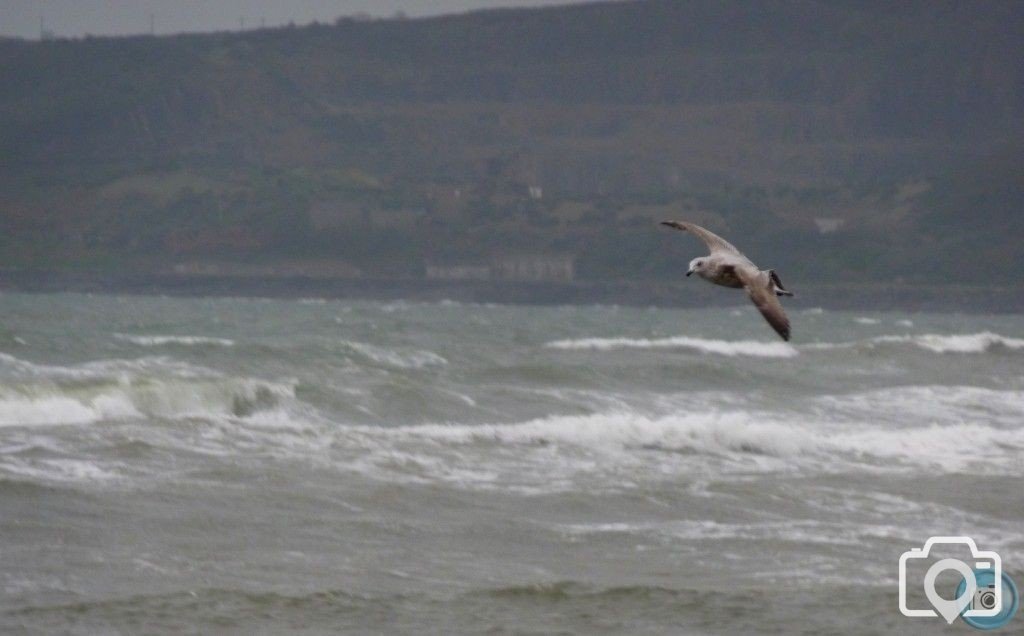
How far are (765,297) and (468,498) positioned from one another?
5.84 meters

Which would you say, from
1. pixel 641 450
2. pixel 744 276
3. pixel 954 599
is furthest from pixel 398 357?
pixel 744 276

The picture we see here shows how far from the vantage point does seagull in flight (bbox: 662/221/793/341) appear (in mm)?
7809

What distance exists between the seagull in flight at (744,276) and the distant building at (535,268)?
10618 cm

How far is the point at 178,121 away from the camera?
181 m

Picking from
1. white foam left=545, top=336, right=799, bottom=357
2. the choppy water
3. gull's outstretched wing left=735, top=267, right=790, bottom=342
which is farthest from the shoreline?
gull's outstretched wing left=735, top=267, right=790, bottom=342

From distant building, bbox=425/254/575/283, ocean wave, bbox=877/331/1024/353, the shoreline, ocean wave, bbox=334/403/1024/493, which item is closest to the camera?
ocean wave, bbox=334/403/1024/493

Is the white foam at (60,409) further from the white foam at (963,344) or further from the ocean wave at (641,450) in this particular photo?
the white foam at (963,344)

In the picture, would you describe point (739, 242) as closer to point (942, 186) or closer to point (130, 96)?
point (942, 186)

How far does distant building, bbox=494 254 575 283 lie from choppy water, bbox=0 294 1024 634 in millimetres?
91017

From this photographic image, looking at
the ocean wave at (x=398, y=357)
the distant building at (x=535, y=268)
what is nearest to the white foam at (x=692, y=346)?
the ocean wave at (x=398, y=357)

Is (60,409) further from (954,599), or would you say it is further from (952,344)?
(952,344)

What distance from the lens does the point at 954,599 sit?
10.6 metres

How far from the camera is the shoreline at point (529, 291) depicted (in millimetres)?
101875

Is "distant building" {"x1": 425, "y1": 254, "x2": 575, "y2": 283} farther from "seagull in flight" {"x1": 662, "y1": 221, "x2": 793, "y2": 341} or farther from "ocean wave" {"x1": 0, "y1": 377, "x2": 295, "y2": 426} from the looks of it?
"seagull in flight" {"x1": 662, "y1": 221, "x2": 793, "y2": 341}
